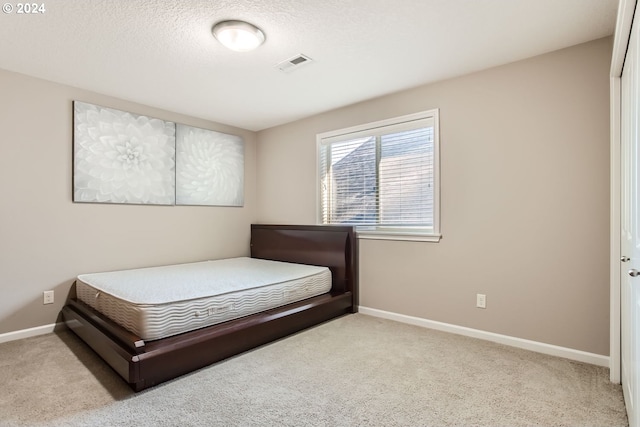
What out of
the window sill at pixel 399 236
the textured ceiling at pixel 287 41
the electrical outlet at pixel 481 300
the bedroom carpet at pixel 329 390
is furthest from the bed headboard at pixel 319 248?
the textured ceiling at pixel 287 41

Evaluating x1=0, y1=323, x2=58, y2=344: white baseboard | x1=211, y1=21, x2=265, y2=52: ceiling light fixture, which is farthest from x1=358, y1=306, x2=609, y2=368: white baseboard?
x1=0, y1=323, x2=58, y2=344: white baseboard

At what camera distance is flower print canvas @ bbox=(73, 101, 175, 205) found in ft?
10.5

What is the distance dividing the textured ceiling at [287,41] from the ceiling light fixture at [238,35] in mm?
53

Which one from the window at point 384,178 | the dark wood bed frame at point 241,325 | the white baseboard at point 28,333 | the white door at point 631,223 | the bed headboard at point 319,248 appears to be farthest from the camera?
the bed headboard at point 319,248

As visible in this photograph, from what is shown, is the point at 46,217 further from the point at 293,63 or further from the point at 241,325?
→ the point at 293,63

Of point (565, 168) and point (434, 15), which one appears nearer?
point (434, 15)

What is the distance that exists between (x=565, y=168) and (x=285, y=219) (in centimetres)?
307

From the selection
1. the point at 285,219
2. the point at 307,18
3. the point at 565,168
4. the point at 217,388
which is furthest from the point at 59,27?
the point at 565,168

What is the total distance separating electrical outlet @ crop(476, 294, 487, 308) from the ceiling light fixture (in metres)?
2.66

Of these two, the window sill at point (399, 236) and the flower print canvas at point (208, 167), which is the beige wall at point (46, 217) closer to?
the flower print canvas at point (208, 167)

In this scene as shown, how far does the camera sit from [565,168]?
7.97ft

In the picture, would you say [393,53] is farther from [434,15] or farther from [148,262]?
[148,262]

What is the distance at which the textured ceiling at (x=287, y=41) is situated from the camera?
200cm

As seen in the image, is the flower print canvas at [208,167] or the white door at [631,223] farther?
the flower print canvas at [208,167]
